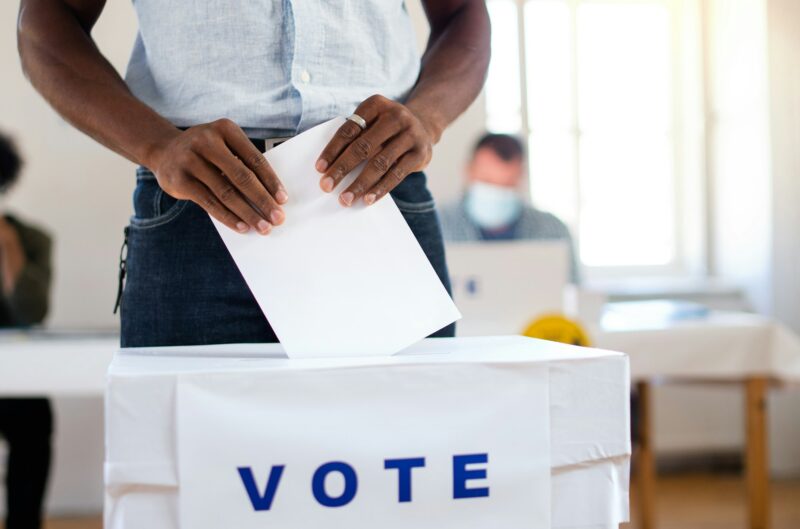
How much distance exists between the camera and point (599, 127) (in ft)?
14.5

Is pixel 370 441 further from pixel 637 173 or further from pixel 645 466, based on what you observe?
pixel 637 173

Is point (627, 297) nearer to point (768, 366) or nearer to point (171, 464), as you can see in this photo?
point (768, 366)

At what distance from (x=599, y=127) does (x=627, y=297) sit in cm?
89

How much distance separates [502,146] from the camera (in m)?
3.50

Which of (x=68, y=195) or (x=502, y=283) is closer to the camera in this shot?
(x=502, y=283)

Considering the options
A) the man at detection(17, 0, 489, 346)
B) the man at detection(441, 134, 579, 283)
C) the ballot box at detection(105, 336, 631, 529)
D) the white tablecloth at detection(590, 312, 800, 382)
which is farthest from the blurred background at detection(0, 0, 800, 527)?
the ballot box at detection(105, 336, 631, 529)

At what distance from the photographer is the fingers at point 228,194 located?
64 centimetres

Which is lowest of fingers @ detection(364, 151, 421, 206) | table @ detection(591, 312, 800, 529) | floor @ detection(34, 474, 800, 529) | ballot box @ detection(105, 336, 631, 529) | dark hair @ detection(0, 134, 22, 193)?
floor @ detection(34, 474, 800, 529)

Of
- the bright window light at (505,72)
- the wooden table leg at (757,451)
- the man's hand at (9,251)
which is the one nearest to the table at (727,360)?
the wooden table leg at (757,451)

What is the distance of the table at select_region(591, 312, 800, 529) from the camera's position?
275 cm

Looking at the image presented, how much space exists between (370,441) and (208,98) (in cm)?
35

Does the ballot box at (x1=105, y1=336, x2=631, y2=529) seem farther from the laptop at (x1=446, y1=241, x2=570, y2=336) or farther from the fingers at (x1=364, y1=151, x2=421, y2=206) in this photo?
the laptop at (x1=446, y1=241, x2=570, y2=336)

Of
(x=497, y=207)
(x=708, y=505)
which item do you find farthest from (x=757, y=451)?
(x=497, y=207)

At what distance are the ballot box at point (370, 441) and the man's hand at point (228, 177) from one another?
0.35ft
